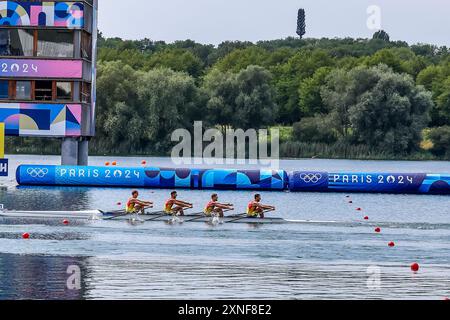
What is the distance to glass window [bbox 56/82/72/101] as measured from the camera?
231ft

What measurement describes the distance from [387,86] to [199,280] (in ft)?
289

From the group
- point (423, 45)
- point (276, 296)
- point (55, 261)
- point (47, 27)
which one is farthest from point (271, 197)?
point (423, 45)

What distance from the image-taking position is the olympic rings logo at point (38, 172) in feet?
230

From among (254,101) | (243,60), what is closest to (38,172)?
(254,101)

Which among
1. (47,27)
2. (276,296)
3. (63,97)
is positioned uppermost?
(47,27)

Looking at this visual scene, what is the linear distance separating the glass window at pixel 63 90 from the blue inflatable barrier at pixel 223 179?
15.2 ft

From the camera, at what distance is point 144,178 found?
70.2 metres

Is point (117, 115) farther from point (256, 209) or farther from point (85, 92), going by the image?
point (256, 209)

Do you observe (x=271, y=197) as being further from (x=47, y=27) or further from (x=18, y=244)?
(x=18, y=244)

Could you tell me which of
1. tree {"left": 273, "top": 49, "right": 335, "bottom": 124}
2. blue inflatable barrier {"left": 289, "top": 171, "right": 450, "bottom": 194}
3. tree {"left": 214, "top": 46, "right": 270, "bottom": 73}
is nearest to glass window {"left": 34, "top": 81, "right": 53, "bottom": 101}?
blue inflatable barrier {"left": 289, "top": 171, "right": 450, "bottom": 194}

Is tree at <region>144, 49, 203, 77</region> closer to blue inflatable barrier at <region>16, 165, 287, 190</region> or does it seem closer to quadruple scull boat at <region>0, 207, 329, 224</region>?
blue inflatable barrier at <region>16, 165, 287, 190</region>

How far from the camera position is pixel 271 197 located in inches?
2667

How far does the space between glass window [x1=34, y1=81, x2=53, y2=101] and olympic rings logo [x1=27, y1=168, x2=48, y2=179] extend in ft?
15.3

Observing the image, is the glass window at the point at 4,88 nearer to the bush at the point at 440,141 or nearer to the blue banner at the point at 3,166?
A: the blue banner at the point at 3,166
